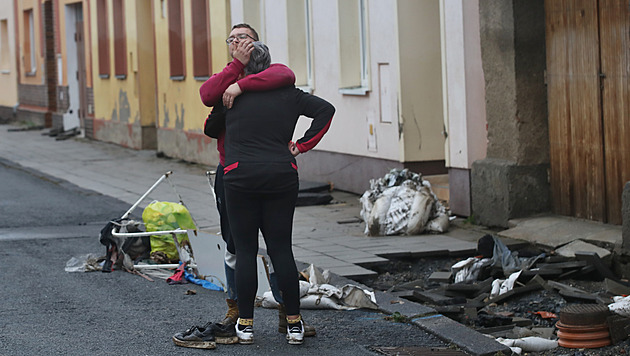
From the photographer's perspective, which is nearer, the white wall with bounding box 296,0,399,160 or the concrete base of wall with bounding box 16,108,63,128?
the white wall with bounding box 296,0,399,160

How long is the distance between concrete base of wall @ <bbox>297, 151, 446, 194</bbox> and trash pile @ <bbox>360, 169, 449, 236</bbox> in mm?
1636

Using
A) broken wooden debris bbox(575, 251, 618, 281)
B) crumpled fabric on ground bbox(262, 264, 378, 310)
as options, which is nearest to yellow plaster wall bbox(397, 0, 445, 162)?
broken wooden debris bbox(575, 251, 618, 281)

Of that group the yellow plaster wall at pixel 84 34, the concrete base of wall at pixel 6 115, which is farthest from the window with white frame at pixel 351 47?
the concrete base of wall at pixel 6 115

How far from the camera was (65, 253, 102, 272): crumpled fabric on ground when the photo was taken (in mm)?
9000

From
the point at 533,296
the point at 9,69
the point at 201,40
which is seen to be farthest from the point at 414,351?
the point at 9,69

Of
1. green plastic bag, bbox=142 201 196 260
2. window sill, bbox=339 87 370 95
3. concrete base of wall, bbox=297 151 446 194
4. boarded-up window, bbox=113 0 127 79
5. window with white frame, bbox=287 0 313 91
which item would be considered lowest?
green plastic bag, bbox=142 201 196 260

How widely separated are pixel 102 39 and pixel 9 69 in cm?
1143

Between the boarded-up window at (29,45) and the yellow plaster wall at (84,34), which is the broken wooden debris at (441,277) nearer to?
the yellow plaster wall at (84,34)

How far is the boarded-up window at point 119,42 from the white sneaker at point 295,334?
1829 centimetres

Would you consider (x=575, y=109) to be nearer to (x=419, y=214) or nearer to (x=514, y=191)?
(x=514, y=191)

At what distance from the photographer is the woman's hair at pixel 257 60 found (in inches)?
242

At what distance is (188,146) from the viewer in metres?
20.2

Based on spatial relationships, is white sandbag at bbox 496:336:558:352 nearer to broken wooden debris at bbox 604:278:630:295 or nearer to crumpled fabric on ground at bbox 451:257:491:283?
broken wooden debris at bbox 604:278:630:295

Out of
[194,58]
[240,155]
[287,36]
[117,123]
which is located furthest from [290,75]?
[117,123]
